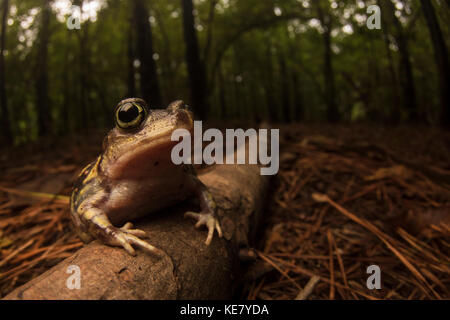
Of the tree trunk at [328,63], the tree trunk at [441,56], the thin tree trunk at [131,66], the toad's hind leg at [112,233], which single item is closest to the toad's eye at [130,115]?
the toad's hind leg at [112,233]

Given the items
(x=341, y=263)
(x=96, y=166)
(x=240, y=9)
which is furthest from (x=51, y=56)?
(x=341, y=263)

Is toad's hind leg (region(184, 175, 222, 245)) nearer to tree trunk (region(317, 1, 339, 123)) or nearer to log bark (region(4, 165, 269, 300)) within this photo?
log bark (region(4, 165, 269, 300))

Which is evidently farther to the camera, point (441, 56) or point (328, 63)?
point (328, 63)

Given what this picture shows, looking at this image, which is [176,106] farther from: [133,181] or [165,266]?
[165,266]

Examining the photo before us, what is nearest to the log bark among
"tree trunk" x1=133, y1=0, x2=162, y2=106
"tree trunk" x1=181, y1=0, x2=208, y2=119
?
"tree trunk" x1=133, y1=0, x2=162, y2=106

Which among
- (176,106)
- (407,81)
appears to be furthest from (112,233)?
(407,81)

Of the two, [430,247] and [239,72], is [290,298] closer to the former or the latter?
[430,247]
